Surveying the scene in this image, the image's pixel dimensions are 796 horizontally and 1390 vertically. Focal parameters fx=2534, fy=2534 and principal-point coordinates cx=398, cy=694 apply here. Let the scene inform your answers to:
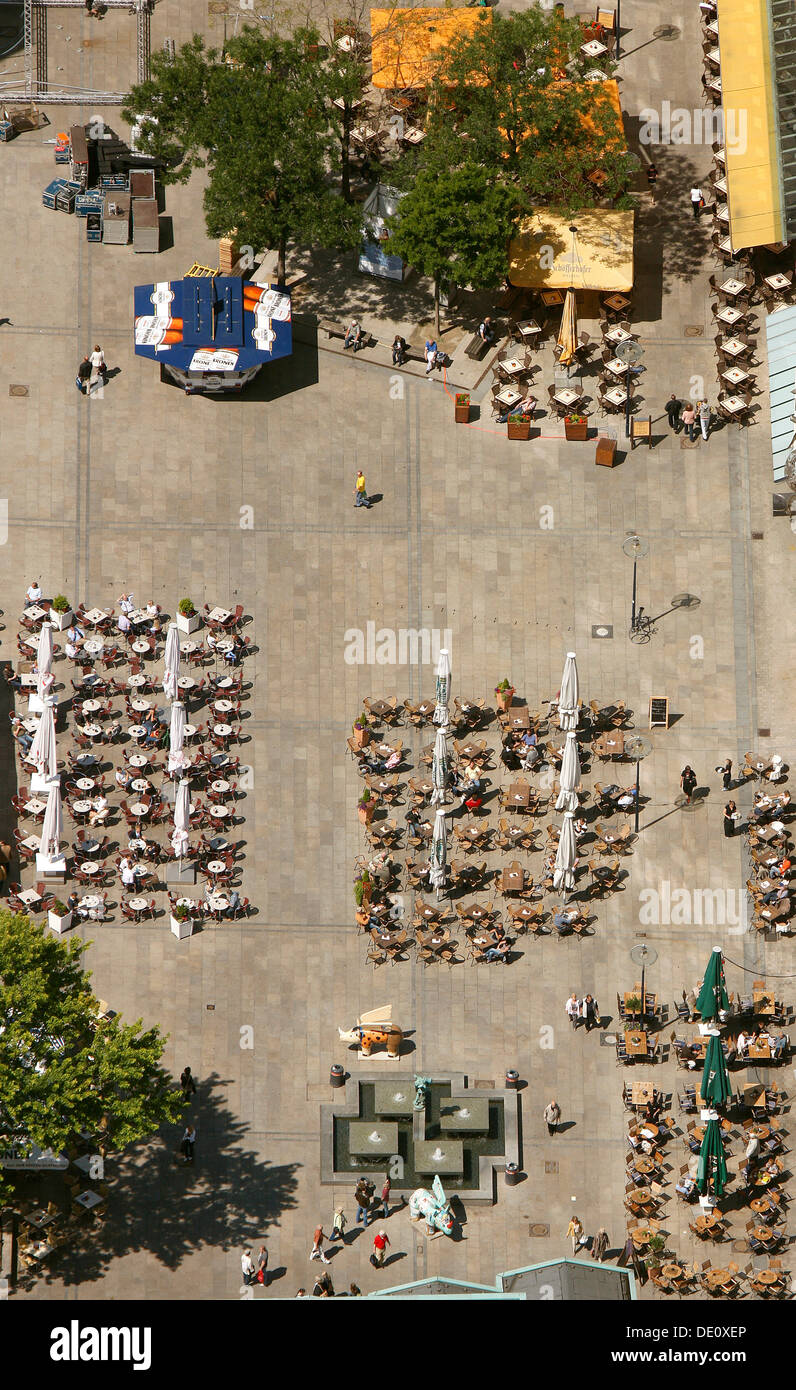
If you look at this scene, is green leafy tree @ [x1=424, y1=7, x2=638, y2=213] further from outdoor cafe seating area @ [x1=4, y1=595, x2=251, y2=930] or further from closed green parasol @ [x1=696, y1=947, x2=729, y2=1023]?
closed green parasol @ [x1=696, y1=947, x2=729, y2=1023]

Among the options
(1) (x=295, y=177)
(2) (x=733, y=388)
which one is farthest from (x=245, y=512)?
(2) (x=733, y=388)

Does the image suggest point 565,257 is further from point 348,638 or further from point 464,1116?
point 464,1116

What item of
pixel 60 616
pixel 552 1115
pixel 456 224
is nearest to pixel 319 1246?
pixel 552 1115

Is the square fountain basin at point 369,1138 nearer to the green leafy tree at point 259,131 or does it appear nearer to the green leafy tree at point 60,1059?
the green leafy tree at point 60,1059

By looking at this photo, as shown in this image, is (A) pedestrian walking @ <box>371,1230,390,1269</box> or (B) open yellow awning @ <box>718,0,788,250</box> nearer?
(A) pedestrian walking @ <box>371,1230,390,1269</box>

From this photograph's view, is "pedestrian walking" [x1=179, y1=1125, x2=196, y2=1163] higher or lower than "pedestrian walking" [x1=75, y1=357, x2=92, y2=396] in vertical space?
lower

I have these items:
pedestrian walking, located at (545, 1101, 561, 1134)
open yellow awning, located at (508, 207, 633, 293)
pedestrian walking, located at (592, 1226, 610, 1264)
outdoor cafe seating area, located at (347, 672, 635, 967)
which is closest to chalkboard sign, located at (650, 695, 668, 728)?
outdoor cafe seating area, located at (347, 672, 635, 967)

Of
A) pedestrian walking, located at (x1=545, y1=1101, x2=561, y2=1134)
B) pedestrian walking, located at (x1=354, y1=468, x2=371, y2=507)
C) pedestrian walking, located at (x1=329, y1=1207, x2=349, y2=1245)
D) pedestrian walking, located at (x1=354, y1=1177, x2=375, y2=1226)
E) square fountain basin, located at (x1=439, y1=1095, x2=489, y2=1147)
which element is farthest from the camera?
pedestrian walking, located at (x1=354, y1=468, x2=371, y2=507)
